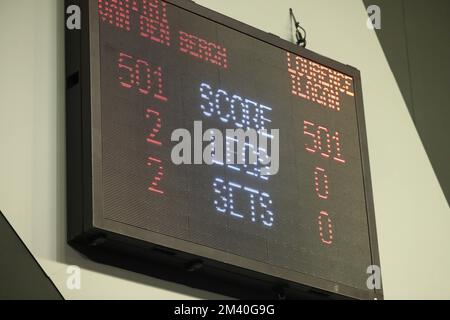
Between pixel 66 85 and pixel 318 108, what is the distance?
2.70 ft

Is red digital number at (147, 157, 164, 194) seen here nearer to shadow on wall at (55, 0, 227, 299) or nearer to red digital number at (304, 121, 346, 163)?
shadow on wall at (55, 0, 227, 299)

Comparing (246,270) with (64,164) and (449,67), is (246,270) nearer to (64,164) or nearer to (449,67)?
(64,164)

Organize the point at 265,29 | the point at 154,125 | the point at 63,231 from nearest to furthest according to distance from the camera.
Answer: the point at 63,231, the point at 154,125, the point at 265,29

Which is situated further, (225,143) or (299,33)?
(299,33)

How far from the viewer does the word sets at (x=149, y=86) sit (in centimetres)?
278

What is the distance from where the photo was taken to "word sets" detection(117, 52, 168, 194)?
278 cm

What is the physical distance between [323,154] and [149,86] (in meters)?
0.63

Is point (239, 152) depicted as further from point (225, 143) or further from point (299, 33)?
point (299, 33)

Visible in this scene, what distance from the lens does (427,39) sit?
426 centimetres

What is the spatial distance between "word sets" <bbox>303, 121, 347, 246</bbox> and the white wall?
0.39 m

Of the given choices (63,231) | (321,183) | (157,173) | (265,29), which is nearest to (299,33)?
(265,29)

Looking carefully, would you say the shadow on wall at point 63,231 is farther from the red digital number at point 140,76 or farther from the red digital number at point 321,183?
the red digital number at point 321,183

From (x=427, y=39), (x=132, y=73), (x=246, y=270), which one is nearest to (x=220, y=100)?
(x=132, y=73)

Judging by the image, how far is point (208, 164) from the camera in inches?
114
